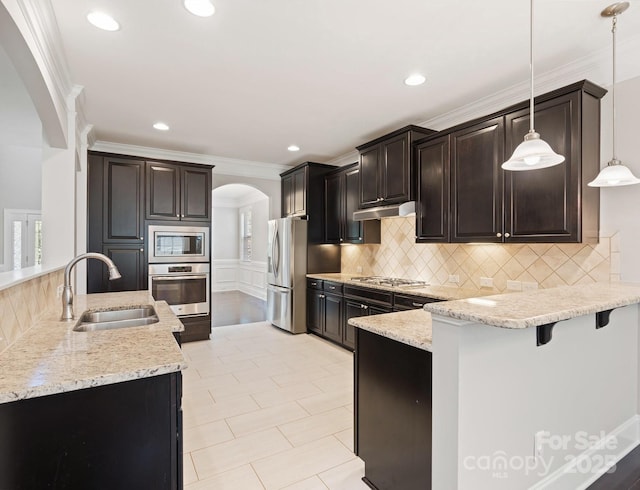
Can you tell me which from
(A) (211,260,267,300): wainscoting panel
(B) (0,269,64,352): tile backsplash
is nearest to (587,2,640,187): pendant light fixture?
(B) (0,269,64,352): tile backsplash

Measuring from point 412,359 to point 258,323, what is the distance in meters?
4.61

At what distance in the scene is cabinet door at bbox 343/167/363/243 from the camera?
4625mm

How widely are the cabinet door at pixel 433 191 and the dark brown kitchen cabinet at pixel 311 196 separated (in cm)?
198

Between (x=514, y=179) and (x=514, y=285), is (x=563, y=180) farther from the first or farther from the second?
(x=514, y=285)

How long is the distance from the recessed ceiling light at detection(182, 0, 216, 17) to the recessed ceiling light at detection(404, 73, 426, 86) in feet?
5.23

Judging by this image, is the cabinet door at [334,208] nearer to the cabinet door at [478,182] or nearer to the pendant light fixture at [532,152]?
the cabinet door at [478,182]

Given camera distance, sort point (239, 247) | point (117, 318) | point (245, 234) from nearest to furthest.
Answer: point (117, 318) < point (245, 234) < point (239, 247)

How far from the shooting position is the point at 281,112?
3549 mm

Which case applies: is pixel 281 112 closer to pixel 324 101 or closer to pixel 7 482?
pixel 324 101

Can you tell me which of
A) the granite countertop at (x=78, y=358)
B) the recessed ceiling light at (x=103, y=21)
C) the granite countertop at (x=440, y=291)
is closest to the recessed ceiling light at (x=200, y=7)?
the recessed ceiling light at (x=103, y=21)

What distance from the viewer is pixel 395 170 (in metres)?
3.76

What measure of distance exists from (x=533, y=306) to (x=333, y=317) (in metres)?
3.33

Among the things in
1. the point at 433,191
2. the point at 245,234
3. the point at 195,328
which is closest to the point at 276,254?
the point at 195,328

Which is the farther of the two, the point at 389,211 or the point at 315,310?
the point at 315,310
